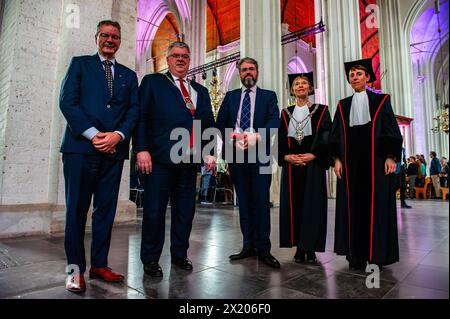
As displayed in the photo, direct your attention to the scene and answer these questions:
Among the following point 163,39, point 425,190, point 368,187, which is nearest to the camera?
point 368,187

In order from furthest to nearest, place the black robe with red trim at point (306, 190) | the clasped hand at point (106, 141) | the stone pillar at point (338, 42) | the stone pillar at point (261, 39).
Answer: the stone pillar at point (338, 42)
the stone pillar at point (261, 39)
the black robe with red trim at point (306, 190)
the clasped hand at point (106, 141)

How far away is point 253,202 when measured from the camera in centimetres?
278

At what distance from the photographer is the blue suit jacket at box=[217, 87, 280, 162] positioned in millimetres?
2828

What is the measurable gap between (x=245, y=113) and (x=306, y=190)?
3.02 ft

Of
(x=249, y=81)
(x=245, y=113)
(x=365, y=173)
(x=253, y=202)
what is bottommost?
(x=253, y=202)

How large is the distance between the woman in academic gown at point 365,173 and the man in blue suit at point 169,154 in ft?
3.92

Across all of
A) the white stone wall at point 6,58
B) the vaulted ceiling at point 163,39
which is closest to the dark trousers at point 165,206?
the white stone wall at point 6,58

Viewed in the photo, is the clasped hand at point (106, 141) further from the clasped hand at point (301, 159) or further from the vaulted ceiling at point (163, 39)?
the vaulted ceiling at point (163, 39)

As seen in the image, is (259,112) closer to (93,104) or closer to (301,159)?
(301,159)

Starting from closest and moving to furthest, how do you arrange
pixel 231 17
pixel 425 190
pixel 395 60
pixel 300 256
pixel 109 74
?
pixel 109 74 → pixel 300 256 → pixel 425 190 → pixel 395 60 → pixel 231 17

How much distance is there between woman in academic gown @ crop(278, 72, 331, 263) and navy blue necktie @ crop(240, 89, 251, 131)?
14.3 inches

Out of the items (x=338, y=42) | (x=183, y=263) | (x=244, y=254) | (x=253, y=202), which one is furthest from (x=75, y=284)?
(x=338, y=42)

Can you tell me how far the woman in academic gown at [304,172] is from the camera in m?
2.72

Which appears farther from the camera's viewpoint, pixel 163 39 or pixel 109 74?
pixel 163 39
